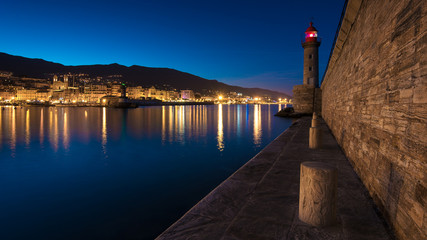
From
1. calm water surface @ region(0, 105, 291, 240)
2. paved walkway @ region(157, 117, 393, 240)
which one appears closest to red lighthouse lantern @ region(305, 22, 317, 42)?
calm water surface @ region(0, 105, 291, 240)

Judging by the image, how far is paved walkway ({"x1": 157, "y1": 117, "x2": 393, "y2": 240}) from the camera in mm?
3016

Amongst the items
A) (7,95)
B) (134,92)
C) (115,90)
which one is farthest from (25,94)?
(134,92)

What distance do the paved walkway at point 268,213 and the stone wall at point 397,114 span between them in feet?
1.00

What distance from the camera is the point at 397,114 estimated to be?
10.1ft

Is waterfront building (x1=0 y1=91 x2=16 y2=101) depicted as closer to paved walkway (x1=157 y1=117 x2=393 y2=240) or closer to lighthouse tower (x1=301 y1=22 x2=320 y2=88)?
lighthouse tower (x1=301 y1=22 x2=320 y2=88)

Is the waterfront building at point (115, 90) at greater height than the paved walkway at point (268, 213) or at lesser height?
greater

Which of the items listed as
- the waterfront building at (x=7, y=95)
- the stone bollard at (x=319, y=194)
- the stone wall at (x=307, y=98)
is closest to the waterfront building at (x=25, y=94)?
the waterfront building at (x=7, y=95)

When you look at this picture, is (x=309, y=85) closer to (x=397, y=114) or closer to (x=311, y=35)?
(x=311, y=35)

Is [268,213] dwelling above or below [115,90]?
below

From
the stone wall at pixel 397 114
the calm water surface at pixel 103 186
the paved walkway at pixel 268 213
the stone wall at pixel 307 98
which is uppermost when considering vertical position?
the stone wall at pixel 307 98

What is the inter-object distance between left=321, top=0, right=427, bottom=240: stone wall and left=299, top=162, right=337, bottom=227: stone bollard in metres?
0.74

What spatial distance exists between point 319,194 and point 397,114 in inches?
57.7

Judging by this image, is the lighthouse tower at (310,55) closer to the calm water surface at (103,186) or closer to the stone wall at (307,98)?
the stone wall at (307,98)

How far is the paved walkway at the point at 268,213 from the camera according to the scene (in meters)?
3.02
